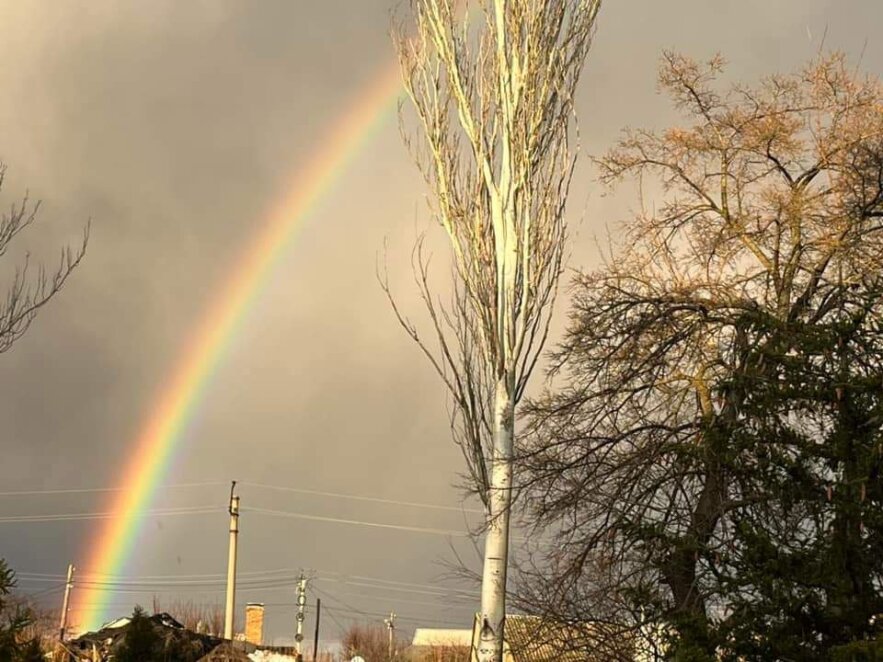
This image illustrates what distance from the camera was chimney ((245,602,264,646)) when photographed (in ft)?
127

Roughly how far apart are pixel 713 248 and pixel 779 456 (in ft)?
20.6

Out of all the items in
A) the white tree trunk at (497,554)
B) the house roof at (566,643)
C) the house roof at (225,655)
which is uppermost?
the white tree trunk at (497,554)

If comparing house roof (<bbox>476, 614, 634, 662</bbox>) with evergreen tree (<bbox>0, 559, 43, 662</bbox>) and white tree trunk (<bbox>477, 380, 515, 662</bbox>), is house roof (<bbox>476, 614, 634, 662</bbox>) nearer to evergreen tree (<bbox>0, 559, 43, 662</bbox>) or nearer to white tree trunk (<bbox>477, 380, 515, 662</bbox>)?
white tree trunk (<bbox>477, 380, 515, 662</bbox>)

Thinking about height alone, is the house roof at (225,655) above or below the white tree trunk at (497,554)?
below

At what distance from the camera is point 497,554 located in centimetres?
997

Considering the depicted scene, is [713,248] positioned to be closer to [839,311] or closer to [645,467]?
[839,311]

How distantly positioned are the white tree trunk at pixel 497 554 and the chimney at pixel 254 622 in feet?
99.6

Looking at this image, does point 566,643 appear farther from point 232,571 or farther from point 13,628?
point 232,571

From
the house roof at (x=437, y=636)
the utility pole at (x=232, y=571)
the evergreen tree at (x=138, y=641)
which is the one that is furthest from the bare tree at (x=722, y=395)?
the house roof at (x=437, y=636)

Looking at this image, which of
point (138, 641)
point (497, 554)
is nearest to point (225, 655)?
point (138, 641)

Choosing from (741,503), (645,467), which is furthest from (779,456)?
(645,467)

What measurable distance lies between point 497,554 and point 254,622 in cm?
3128

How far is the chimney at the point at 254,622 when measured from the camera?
3862 centimetres

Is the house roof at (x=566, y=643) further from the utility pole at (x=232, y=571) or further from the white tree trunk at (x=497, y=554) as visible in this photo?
the utility pole at (x=232, y=571)
